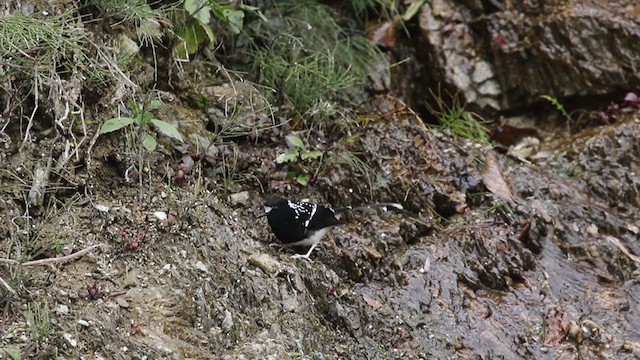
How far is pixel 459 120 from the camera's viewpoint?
23.6 feet

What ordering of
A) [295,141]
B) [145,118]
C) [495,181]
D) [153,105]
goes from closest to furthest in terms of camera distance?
[145,118] < [153,105] < [295,141] < [495,181]

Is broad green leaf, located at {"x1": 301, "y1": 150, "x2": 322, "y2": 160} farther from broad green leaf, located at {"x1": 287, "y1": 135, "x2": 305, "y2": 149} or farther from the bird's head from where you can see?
the bird's head

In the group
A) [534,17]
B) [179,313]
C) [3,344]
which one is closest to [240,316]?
[179,313]

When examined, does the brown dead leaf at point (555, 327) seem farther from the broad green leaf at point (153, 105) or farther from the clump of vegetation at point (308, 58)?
the broad green leaf at point (153, 105)

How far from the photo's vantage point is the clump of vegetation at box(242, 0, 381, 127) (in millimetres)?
6078

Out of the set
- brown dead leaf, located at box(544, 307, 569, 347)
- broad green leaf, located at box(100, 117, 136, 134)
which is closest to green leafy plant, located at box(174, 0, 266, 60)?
broad green leaf, located at box(100, 117, 136, 134)

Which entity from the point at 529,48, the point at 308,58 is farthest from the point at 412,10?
the point at 308,58

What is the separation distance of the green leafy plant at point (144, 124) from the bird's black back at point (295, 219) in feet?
2.27

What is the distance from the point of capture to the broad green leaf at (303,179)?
564 centimetres

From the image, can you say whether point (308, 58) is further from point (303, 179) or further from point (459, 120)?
point (459, 120)

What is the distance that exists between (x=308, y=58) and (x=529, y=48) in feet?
7.11

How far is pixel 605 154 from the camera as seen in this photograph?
6.79m

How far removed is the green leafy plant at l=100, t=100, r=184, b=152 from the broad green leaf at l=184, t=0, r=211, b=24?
77 cm

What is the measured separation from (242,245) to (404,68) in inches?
122
